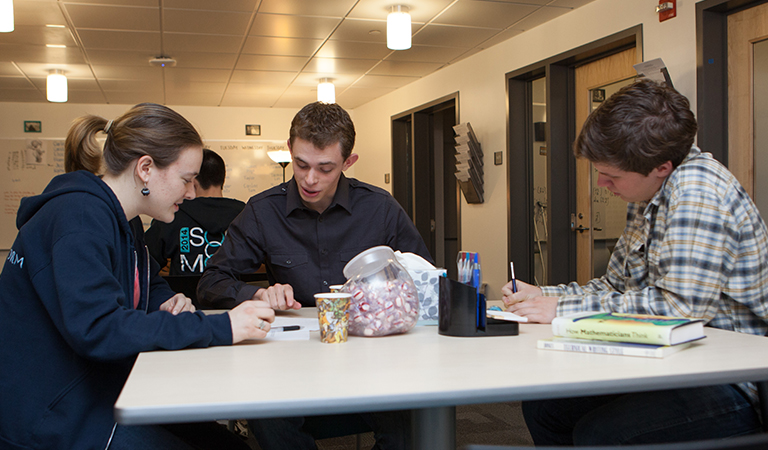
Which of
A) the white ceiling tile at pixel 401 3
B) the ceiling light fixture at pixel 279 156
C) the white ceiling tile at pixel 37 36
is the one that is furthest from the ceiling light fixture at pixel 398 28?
the ceiling light fixture at pixel 279 156

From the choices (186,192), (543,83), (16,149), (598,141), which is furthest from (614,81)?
(16,149)

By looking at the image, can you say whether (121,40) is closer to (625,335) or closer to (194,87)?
(194,87)

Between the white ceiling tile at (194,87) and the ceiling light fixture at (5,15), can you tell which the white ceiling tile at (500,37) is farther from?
the ceiling light fixture at (5,15)

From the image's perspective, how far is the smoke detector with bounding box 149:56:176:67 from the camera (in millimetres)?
5207

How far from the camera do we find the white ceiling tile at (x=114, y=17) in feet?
12.9

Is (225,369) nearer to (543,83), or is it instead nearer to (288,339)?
(288,339)

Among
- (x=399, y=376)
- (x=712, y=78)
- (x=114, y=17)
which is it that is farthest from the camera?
(x=114, y=17)

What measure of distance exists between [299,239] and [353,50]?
A: 334 cm

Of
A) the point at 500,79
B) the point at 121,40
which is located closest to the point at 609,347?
the point at 500,79

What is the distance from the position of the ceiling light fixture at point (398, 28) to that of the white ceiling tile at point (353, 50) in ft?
2.81

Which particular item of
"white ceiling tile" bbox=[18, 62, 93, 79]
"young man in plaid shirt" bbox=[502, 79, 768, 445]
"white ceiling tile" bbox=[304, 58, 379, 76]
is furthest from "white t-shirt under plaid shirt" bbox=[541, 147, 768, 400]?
"white ceiling tile" bbox=[18, 62, 93, 79]

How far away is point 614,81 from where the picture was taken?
398 centimetres

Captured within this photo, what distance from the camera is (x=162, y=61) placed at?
17.3 feet

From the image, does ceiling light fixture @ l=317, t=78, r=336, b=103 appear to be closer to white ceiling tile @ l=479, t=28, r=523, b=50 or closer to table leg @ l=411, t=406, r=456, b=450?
white ceiling tile @ l=479, t=28, r=523, b=50
